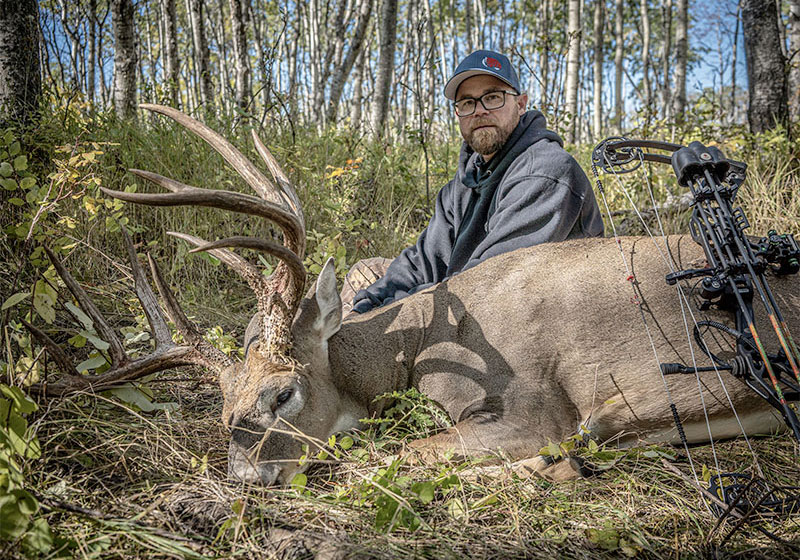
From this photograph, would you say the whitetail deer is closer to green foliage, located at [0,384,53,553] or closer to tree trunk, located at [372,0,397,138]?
green foliage, located at [0,384,53,553]

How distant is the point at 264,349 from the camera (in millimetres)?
3102

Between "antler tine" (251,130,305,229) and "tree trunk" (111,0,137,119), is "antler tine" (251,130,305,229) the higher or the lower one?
the lower one

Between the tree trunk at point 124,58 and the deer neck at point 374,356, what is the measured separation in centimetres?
546

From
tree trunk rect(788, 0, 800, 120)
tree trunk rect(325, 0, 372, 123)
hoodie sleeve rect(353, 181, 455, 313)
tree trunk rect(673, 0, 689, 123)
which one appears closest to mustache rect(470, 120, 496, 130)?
hoodie sleeve rect(353, 181, 455, 313)

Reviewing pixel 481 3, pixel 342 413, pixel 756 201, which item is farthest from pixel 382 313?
pixel 481 3

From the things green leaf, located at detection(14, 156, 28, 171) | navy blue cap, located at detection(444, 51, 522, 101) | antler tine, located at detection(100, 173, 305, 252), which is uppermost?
navy blue cap, located at detection(444, 51, 522, 101)

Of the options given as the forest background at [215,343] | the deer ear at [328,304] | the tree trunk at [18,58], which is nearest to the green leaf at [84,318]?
the forest background at [215,343]

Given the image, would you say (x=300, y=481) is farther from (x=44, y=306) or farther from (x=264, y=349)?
(x=44, y=306)

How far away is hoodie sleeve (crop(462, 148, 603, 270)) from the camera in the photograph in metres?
3.85

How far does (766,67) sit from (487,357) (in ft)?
20.8

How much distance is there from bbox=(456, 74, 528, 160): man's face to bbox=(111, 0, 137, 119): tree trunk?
15.4ft

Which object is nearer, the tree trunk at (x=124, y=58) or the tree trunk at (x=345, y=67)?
the tree trunk at (x=124, y=58)

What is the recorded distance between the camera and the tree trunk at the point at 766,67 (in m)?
7.27

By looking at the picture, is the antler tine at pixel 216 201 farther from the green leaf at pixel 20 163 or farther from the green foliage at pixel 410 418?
the green leaf at pixel 20 163
